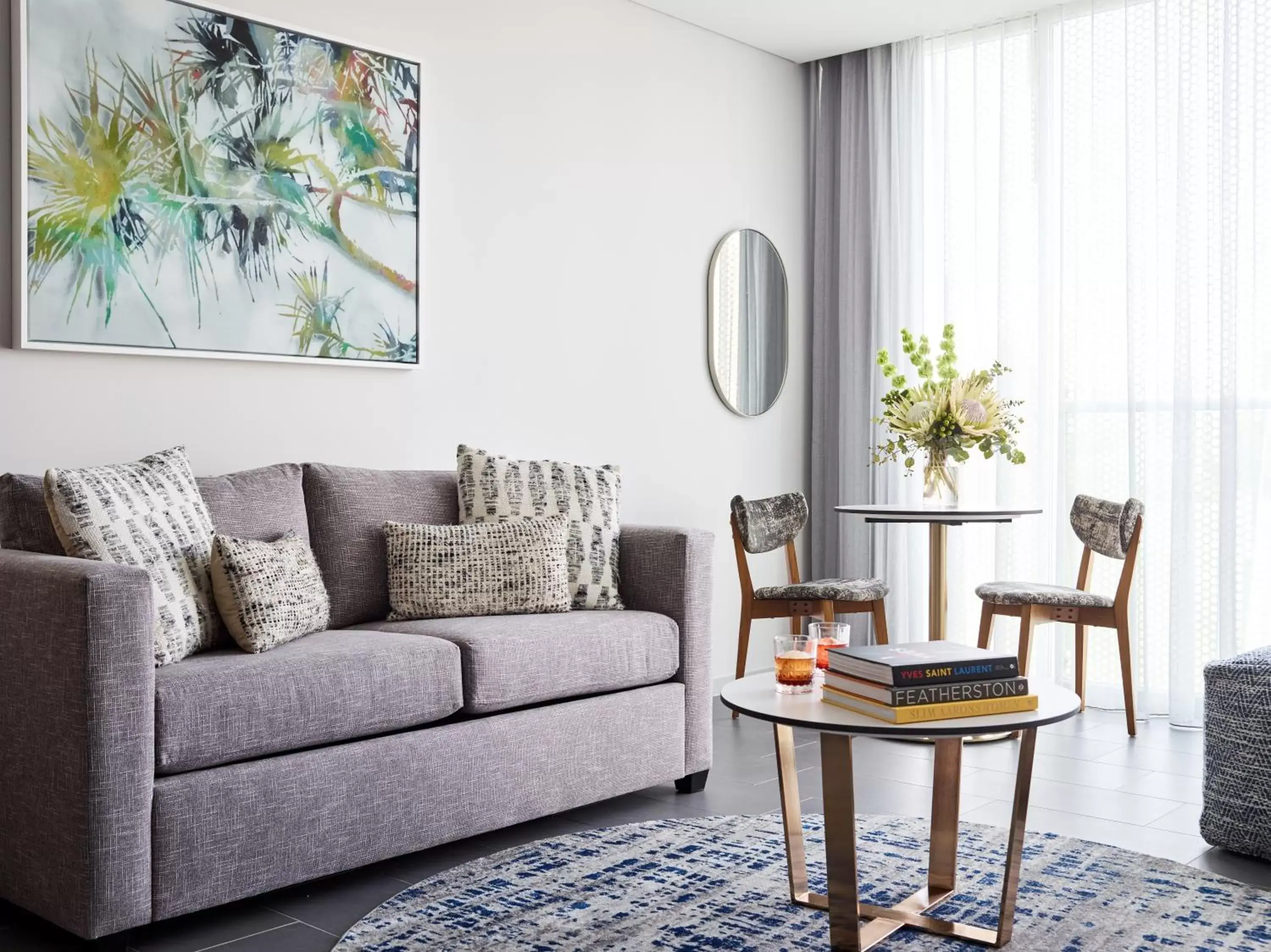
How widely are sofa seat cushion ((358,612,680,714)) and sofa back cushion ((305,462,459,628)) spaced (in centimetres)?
8

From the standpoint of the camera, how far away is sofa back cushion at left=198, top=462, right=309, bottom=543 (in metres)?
2.98

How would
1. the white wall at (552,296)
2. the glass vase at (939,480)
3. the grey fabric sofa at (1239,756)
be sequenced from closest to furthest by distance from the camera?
the grey fabric sofa at (1239,756)
the white wall at (552,296)
the glass vase at (939,480)

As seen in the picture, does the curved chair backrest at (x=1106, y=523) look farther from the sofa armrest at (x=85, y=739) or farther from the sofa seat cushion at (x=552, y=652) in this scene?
the sofa armrest at (x=85, y=739)

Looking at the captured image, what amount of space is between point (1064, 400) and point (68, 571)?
369cm

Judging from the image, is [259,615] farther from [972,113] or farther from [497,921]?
[972,113]

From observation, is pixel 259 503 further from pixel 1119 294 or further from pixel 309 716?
pixel 1119 294

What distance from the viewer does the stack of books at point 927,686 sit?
6.68 ft

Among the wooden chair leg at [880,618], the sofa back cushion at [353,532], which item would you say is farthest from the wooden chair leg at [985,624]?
the sofa back cushion at [353,532]

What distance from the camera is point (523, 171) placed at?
4.18 m

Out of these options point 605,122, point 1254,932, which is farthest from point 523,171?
point 1254,932

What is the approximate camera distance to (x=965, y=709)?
81.4 inches

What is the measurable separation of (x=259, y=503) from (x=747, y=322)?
8.55 ft

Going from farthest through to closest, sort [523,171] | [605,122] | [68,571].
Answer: [605,122], [523,171], [68,571]

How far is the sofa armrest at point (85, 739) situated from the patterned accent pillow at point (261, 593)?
0.40m
